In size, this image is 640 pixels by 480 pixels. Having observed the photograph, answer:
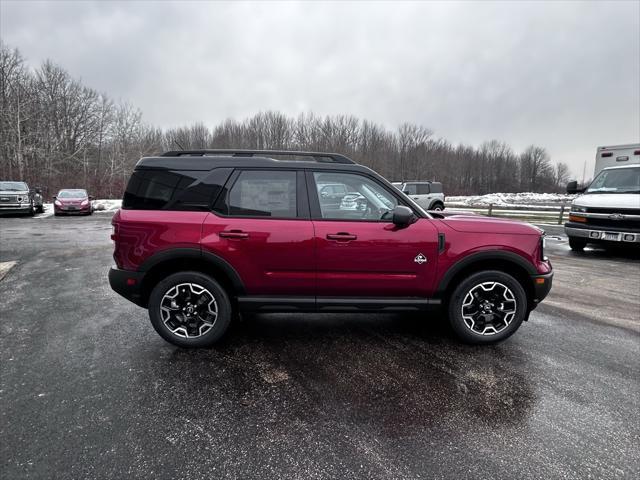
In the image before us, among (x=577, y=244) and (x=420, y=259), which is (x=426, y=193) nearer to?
(x=577, y=244)

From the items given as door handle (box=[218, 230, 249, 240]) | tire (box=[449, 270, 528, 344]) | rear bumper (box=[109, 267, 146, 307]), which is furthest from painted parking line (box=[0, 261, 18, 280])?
tire (box=[449, 270, 528, 344])

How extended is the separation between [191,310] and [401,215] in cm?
230

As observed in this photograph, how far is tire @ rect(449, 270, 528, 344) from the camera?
12.1 ft

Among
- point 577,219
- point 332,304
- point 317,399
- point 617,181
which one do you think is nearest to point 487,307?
point 332,304

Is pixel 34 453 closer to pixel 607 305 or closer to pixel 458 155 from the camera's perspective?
pixel 607 305

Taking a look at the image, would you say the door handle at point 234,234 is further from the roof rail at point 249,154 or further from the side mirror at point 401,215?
the side mirror at point 401,215

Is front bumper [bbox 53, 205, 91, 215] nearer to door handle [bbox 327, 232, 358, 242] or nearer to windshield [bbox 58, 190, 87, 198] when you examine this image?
windshield [bbox 58, 190, 87, 198]

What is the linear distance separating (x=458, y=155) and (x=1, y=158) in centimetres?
7671

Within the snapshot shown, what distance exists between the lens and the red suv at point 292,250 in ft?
11.6

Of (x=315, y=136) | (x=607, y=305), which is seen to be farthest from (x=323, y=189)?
(x=315, y=136)

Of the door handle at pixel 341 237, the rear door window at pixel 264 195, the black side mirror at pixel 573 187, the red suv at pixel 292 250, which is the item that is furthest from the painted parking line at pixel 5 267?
the black side mirror at pixel 573 187

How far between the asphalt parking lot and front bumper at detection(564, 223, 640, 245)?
4839 mm

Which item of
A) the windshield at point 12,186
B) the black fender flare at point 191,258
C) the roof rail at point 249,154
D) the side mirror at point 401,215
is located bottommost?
the black fender flare at point 191,258

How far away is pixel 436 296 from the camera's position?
370 cm
